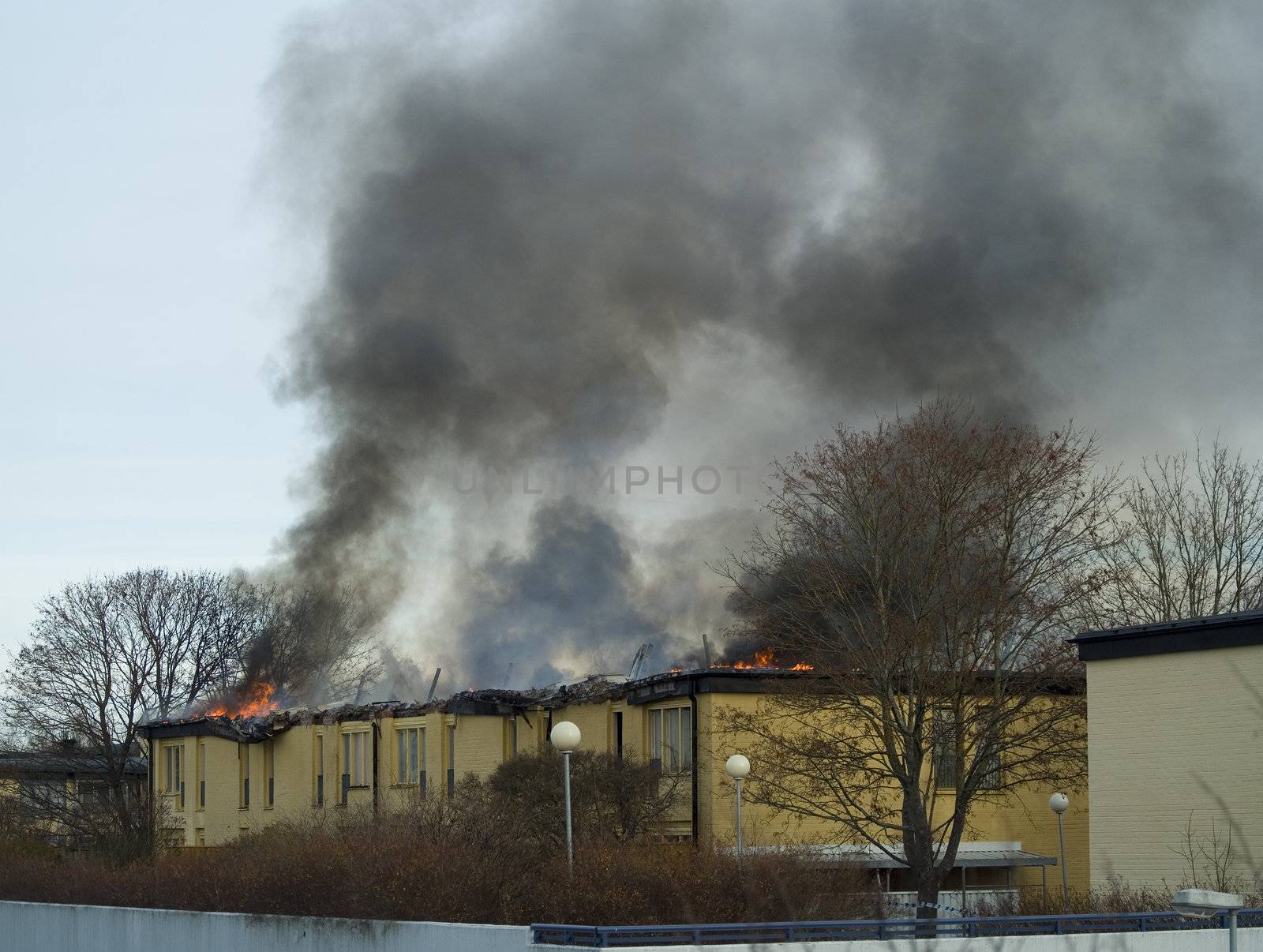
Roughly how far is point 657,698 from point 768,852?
11731mm

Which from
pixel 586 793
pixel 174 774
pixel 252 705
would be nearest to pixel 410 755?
pixel 586 793

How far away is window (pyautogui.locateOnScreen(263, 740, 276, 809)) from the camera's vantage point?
1741 inches

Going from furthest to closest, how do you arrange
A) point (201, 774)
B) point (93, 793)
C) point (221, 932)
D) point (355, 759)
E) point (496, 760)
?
point (93, 793), point (201, 774), point (355, 759), point (496, 760), point (221, 932)

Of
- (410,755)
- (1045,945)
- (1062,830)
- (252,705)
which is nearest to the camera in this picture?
(1045,945)

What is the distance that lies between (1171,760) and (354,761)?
2433cm

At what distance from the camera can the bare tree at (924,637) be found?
29.3 m

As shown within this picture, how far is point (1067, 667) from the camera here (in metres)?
30.6

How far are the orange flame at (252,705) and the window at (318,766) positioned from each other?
3772 mm

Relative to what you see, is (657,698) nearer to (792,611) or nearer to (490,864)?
(792,611)

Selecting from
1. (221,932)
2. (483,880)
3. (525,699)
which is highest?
(525,699)

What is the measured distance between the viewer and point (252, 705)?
5003cm

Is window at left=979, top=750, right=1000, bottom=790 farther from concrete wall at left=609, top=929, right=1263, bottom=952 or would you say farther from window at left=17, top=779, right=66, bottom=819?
window at left=17, top=779, right=66, bottom=819

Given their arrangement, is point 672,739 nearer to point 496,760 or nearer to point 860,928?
point 496,760

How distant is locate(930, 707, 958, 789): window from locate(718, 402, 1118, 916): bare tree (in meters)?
0.06
